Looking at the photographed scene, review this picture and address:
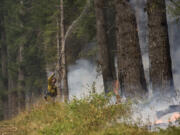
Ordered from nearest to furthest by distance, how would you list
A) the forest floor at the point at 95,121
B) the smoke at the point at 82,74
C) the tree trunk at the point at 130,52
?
the forest floor at the point at 95,121 → the tree trunk at the point at 130,52 → the smoke at the point at 82,74

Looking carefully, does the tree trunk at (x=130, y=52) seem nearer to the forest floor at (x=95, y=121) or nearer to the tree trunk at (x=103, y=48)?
the forest floor at (x=95, y=121)

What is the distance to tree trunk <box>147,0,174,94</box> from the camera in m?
8.21

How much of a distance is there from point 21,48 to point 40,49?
2044mm

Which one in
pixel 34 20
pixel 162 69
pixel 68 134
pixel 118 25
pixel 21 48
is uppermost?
pixel 34 20

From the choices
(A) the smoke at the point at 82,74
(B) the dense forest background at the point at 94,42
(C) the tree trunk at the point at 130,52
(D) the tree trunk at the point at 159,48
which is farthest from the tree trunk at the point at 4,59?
(D) the tree trunk at the point at 159,48

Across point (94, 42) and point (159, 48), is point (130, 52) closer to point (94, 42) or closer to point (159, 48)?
point (159, 48)

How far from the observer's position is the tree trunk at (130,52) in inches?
340

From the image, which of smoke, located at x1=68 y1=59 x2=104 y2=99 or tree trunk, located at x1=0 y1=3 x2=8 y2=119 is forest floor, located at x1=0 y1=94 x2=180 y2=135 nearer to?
smoke, located at x1=68 y1=59 x2=104 y2=99

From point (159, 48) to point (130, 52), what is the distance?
0.80 meters

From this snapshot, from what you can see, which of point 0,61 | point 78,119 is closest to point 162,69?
point 78,119

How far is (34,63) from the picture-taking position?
31.4m

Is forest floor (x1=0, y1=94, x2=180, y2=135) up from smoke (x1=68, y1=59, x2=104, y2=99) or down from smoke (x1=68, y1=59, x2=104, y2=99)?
down

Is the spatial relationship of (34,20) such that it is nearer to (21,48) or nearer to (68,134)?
(21,48)

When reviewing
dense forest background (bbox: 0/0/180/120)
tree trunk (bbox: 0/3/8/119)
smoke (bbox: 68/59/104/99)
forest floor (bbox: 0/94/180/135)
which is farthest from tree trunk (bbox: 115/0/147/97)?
→ tree trunk (bbox: 0/3/8/119)
